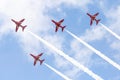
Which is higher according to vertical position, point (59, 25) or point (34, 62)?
point (59, 25)

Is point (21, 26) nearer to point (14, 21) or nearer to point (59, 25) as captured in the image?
point (14, 21)

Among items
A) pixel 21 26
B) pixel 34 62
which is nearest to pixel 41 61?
pixel 34 62

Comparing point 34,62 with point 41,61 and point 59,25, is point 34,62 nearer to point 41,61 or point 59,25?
point 41,61

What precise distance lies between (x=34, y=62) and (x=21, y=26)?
1919cm

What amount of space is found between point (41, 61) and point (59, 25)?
19661 millimetres

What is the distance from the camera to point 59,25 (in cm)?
19775

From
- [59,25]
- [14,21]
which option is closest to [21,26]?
[14,21]

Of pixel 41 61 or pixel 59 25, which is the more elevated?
pixel 59 25

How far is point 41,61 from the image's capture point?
19650cm

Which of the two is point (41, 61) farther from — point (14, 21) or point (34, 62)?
point (14, 21)

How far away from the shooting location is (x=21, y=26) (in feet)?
640

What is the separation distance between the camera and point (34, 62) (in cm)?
19962

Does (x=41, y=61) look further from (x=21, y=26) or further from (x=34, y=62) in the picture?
(x=21, y=26)

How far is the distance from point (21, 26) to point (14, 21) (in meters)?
6.21
